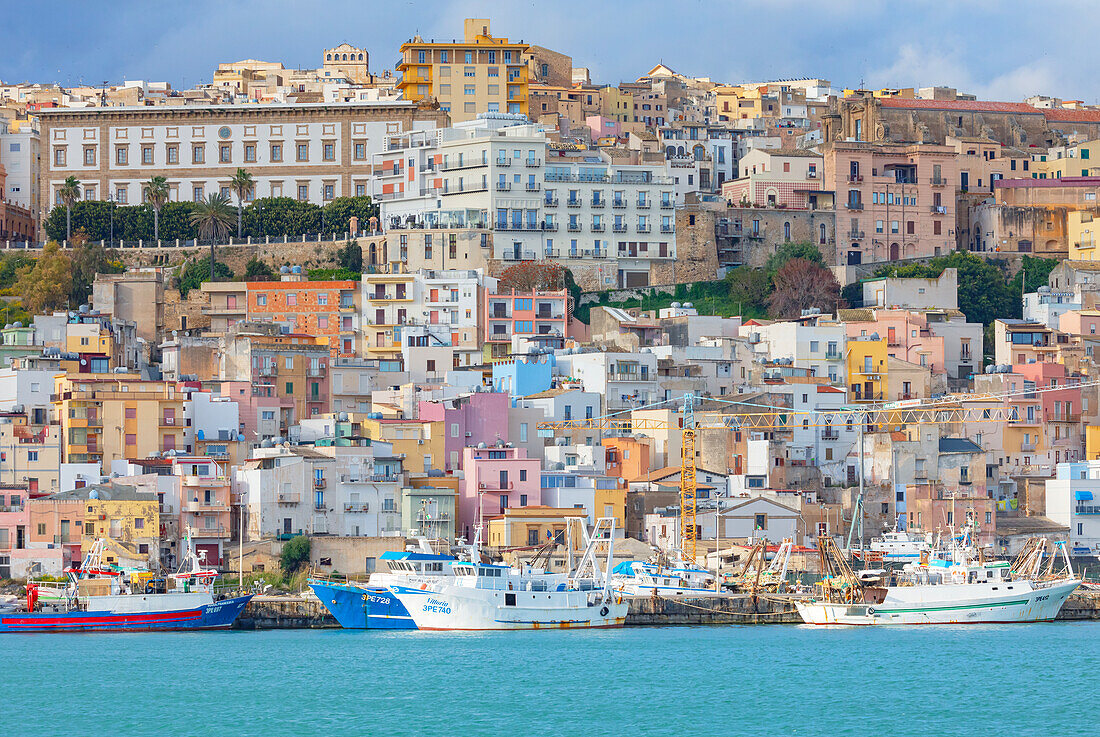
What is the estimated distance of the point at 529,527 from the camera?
6881 centimetres

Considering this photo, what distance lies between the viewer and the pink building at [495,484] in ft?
233

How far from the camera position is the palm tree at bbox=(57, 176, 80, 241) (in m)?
106

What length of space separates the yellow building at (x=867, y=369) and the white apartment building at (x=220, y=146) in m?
32.9

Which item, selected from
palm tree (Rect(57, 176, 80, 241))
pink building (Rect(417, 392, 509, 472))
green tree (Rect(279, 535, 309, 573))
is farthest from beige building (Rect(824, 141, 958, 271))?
green tree (Rect(279, 535, 309, 573))

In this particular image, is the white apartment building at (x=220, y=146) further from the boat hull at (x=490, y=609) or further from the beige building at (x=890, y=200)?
the boat hull at (x=490, y=609)

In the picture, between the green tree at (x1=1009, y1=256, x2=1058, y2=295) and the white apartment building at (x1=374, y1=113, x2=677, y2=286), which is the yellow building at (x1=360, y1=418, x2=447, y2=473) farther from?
the green tree at (x1=1009, y1=256, x2=1058, y2=295)

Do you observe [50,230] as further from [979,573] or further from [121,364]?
[979,573]

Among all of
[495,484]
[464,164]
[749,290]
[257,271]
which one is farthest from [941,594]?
[257,271]

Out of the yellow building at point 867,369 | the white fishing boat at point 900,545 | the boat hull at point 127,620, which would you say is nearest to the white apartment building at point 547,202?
the yellow building at point 867,369

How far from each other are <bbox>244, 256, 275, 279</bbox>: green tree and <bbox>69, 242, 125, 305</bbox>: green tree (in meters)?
6.10

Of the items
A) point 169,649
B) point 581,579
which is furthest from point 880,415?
point 169,649

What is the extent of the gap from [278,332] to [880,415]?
82.1ft

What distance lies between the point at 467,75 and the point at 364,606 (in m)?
57.4

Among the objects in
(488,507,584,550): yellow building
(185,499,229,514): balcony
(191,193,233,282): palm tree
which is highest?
(191,193,233,282): palm tree
